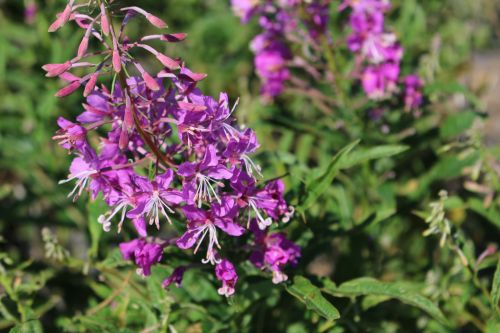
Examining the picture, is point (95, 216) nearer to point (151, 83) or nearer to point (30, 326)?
point (30, 326)

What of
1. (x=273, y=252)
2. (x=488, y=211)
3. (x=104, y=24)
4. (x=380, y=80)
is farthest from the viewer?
(x=380, y=80)

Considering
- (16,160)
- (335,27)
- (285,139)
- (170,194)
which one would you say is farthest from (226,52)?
(170,194)

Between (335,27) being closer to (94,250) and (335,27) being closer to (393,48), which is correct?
(393,48)

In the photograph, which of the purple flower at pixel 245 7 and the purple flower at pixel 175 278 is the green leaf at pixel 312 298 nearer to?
the purple flower at pixel 175 278

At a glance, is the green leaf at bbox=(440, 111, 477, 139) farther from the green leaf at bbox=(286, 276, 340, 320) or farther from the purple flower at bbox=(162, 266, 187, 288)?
the purple flower at bbox=(162, 266, 187, 288)

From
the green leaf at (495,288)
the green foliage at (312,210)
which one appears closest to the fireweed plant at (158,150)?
the green foliage at (312,210)

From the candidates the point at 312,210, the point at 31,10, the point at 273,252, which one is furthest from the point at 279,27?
the point at 31,10

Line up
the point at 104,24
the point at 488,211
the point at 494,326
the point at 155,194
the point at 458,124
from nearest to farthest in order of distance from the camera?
the point at 104,24 → the point at 155,194 → the point at 494,326 → the point at 488,211 → the point at 458,124
